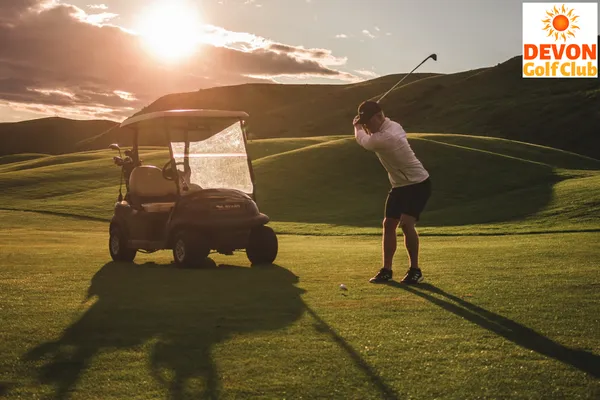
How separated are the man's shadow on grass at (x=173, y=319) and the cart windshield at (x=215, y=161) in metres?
2.01

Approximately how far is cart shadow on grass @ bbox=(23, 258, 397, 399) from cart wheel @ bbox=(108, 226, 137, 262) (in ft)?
8.18

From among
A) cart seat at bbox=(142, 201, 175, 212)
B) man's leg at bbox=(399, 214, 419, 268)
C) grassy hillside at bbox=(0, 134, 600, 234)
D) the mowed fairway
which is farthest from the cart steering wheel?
grassy hillside at bbox=(0, 134, 600, 234)

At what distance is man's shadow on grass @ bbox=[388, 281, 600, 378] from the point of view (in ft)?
19.5

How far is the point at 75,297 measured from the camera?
9594 millimetres

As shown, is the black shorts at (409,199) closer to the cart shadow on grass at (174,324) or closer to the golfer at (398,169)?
the golfer at (398,169)

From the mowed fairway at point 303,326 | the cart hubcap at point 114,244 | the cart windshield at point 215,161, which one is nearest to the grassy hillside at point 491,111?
the cart windshield at point 215,161

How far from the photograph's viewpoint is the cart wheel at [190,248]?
507 inches

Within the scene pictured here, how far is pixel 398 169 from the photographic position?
10469 millimetres

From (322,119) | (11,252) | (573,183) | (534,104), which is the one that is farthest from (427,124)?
(11,252)

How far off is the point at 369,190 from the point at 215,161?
31758 mm

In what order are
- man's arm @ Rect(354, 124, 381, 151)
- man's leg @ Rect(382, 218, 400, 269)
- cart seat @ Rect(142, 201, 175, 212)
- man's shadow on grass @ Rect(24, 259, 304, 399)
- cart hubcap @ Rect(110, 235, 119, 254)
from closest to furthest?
man's shadow on grass @ Rect(24, 259, 304, 399) → man's arm @ Rect(354, 124, 381, 151) → man's leg @ Rect(382, 218, 400, 269) → cart seat @ Rect(142, 201, 175, 212) → cart hubcap @ Rect(110, 235, 119, 254)

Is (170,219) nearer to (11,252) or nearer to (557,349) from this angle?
(11,252)

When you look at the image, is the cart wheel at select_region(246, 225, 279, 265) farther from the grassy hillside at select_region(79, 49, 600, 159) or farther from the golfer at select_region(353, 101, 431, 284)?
the grassy hillside at select_region(79, 49, 600, 159)

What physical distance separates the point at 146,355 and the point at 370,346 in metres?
2.04
